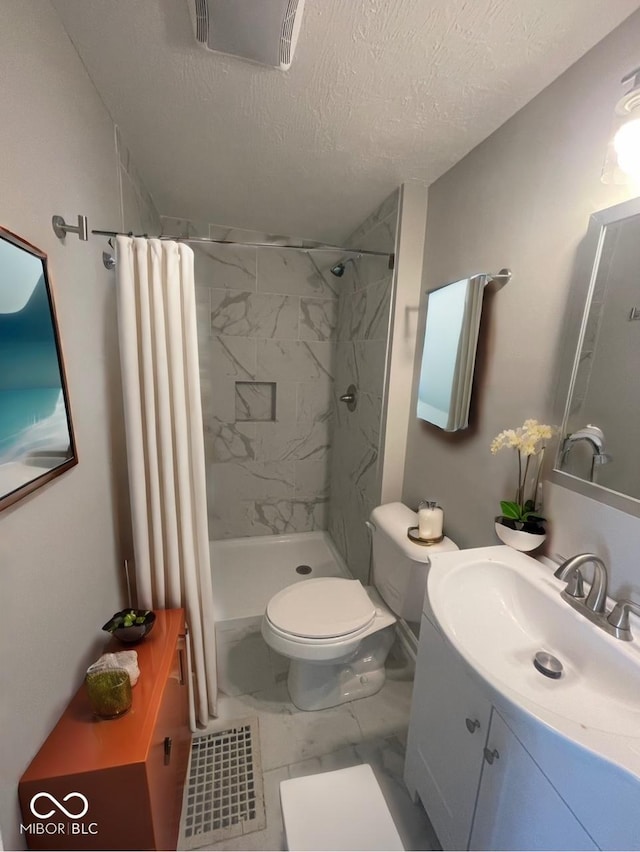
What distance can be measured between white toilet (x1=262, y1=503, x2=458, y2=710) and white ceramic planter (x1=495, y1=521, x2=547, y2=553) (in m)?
0.35

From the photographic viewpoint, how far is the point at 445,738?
3.22ft

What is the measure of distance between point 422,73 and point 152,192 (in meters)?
1.49

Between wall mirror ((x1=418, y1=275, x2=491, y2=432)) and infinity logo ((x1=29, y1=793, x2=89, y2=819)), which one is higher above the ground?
wall mirror ((x1=418, y1=275, x2=491, y2=432))

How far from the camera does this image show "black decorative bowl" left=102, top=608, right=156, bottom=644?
1086 mm

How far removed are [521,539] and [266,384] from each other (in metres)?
2.02

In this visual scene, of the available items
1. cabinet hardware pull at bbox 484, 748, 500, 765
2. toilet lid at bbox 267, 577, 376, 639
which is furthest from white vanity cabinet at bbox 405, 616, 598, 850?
toilet lid at bbox 267, 577, 376, 639

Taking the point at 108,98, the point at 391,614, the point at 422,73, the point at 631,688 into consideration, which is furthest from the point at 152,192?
the point at 631,688

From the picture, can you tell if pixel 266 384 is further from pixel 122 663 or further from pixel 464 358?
pixel 122 663

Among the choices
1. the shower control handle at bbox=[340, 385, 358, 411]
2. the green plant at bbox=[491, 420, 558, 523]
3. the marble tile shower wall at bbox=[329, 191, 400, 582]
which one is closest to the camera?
A: the green plant at bbox=[491, 420, 558, 523]

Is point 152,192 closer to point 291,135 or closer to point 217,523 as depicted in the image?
point 291,135

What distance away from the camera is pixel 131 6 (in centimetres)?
85

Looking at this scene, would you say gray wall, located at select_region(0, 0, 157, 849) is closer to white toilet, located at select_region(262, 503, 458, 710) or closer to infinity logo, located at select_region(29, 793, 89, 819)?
infinity logo, located at select_region(29, 793, 89, 819)

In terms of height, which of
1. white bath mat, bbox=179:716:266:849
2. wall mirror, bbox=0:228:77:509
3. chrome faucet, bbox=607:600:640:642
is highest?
wall mirror, bbox=0:228:77:509

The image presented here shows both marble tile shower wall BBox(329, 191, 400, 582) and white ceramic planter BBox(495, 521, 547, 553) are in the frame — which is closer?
white ceramic planter BBox(495, 521, 547, 553)
